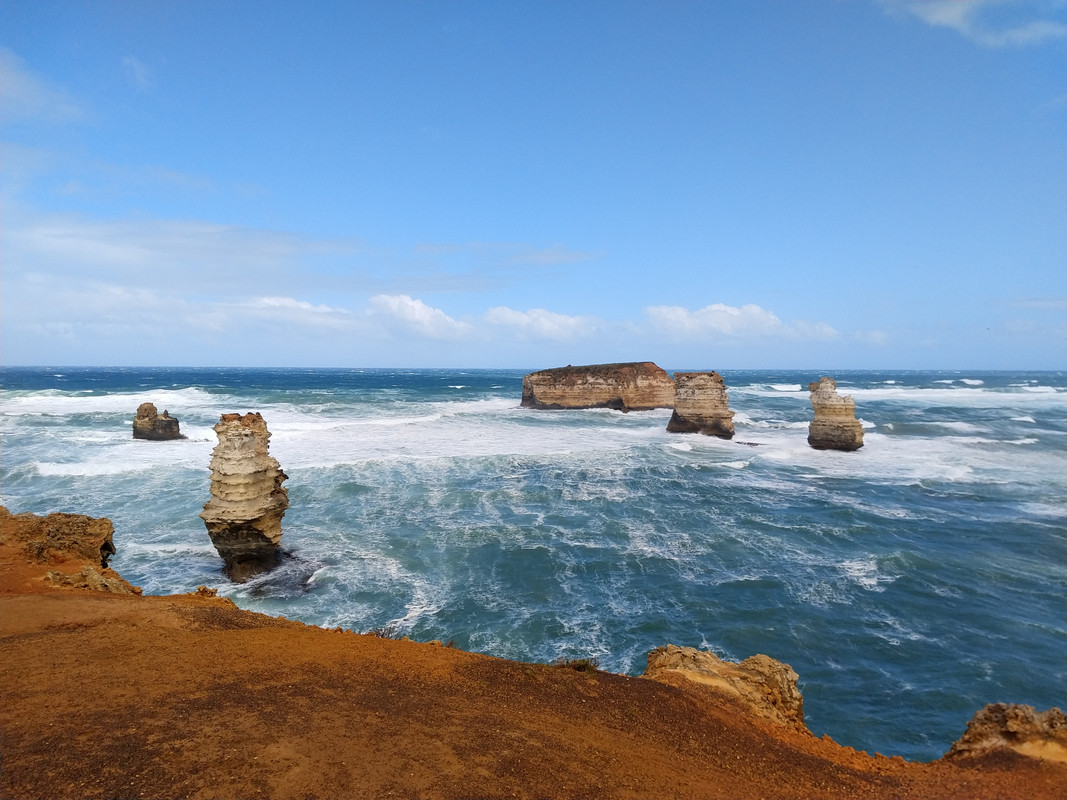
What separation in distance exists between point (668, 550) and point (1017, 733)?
10817mm

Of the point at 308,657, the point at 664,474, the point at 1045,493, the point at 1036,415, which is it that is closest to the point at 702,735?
the point at 308,657

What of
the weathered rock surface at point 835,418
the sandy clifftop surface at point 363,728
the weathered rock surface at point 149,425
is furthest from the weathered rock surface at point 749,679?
the weathered rock surface at point 149,425

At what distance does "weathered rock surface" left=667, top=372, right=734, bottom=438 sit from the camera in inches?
1492

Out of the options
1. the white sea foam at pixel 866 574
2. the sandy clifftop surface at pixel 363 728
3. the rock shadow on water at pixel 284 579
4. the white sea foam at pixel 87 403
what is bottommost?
the white sea foam at pixel 866 574

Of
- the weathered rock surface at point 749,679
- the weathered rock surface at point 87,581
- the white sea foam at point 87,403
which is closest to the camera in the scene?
the weathered rock surface at point 749,679

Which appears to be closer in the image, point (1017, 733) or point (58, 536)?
point (1017, 733)

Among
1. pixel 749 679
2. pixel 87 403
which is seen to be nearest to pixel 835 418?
pixel 749 679

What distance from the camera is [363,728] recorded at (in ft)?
16.7

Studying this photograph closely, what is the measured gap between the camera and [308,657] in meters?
6.59

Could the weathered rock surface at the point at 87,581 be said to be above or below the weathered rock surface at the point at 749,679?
above

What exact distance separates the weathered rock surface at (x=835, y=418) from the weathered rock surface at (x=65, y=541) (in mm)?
33019

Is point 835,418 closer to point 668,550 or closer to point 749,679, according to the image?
point 668,550

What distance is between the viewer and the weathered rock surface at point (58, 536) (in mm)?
10164

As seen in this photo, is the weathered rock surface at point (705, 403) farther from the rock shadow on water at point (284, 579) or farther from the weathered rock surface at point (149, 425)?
the weathered rock surface at point (149, 425)
